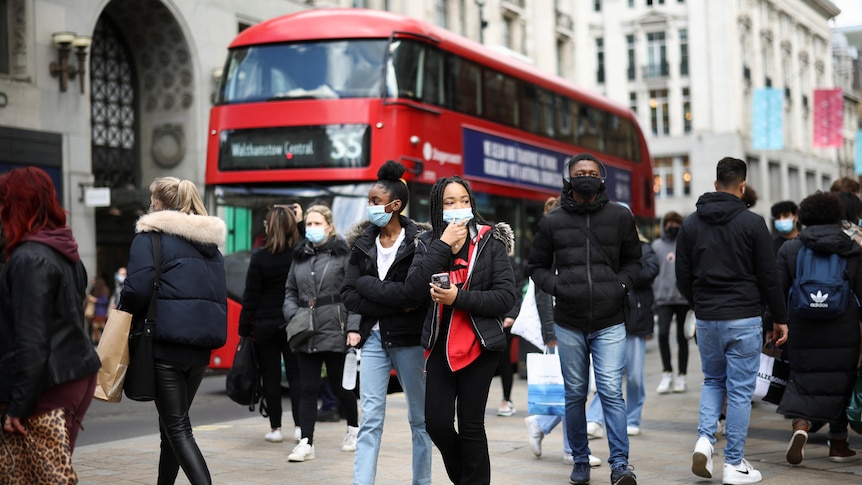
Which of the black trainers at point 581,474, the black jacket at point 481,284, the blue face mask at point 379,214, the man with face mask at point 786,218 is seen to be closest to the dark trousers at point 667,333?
the man with face mask at point 786,218

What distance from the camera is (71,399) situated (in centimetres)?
452

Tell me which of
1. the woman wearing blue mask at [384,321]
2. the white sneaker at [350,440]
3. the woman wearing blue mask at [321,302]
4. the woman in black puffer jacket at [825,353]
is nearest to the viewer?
the woman wearing blue mask at [384,321]

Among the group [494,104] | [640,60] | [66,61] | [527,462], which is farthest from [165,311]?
[640,60]

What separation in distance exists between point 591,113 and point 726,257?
41.6ft

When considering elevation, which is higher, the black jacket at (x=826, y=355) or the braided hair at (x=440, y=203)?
the braided hair at (x=440, y=203)

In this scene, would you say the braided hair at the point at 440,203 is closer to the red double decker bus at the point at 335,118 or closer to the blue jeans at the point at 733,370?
the blue jeans at the point at 733,370

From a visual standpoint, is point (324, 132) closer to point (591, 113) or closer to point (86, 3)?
point (591, 113)

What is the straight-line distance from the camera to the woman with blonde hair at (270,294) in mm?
8859

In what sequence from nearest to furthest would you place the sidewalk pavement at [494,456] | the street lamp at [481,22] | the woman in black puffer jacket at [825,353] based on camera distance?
the sidewalk pavement at [494,456], the woman in black puffer jacket at [825,353], the street lamp at [481,22]

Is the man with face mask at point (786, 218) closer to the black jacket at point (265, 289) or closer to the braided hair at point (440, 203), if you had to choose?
the black jacket at point (265, 289)

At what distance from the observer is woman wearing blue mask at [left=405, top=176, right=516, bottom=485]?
550 centimetres

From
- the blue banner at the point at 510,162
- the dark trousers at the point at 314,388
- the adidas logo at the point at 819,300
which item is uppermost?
the blue banner at the point at 510,162

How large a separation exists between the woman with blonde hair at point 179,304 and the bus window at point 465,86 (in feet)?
28.9

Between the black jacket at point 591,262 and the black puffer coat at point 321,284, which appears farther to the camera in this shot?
the black puffer coat at point 321,284
